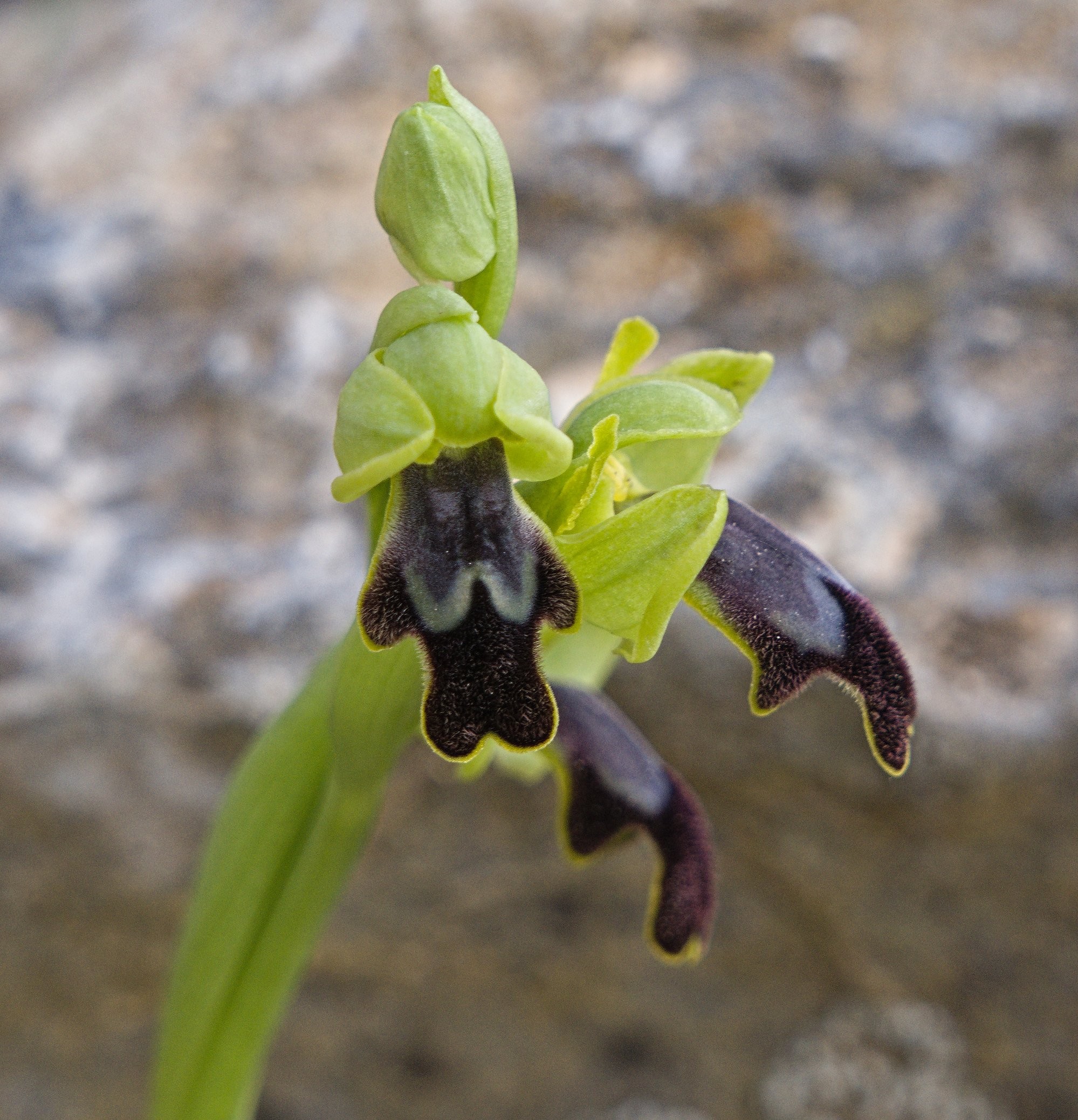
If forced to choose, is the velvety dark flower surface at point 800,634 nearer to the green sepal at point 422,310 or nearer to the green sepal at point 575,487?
the green sepal at point 575,487

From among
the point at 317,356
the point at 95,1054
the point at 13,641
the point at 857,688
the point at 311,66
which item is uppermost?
the point at 311,66

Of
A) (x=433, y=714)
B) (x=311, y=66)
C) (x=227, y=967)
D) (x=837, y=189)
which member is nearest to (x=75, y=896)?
(x=227, y=967)

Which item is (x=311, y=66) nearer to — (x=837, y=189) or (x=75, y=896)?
(x=837, y=189)

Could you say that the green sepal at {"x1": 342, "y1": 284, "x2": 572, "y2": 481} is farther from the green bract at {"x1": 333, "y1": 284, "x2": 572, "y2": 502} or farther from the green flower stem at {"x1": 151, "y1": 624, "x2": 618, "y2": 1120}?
the green flower stem at {"x1": 151, "y1": 624, "x2": 618, "y2": 1120}

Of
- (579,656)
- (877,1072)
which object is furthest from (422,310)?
(877,1072)

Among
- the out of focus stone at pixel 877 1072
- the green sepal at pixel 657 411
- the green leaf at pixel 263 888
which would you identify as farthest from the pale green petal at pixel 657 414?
the out of focus stone at pixel 877 1072

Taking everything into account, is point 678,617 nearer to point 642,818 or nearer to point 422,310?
point 642,818
